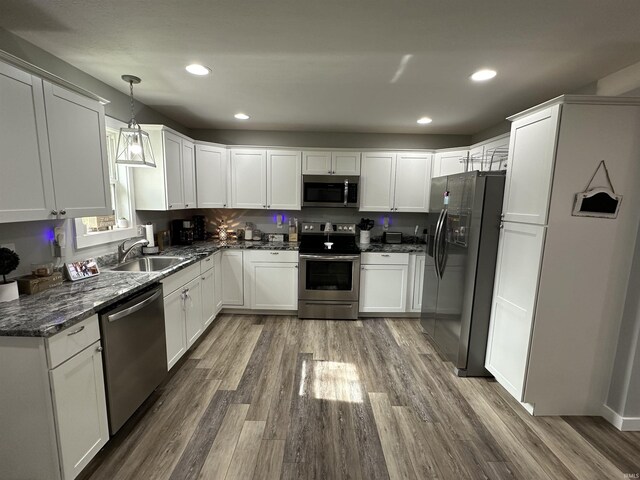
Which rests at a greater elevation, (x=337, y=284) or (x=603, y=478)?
(x=337, y=284)

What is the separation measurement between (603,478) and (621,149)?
1.97 metres

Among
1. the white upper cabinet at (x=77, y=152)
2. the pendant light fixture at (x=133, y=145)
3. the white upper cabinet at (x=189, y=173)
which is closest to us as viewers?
the white upper cabinet at (x=77, y=152)

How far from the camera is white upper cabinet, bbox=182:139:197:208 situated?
3.29 meters

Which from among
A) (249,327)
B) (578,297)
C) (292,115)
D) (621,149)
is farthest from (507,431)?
(292,115)

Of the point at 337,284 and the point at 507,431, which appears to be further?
the point at 337,284

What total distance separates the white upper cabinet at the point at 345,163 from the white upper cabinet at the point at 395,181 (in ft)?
0.33

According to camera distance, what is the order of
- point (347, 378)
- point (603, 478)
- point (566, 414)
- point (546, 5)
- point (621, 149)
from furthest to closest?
1. point (347, 378)
2. point (566, 414)
3. point (621, 149)
4. point (603, 478)
5. point (546, 5)

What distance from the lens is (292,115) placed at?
3.30 metres

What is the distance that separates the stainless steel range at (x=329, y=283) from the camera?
3549 millimetres

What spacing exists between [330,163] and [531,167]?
233cm

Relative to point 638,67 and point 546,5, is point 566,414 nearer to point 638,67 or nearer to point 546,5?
point 638,67

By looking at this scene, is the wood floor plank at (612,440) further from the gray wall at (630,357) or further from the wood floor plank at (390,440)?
the wood floor plank at (390,440)

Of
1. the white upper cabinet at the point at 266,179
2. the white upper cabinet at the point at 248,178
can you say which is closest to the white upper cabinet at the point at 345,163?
the white upper cabinet at the point at 266,179

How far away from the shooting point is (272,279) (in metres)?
3.66
